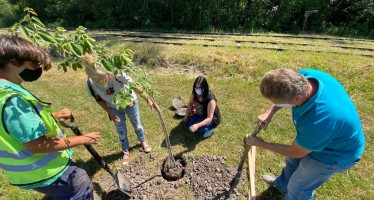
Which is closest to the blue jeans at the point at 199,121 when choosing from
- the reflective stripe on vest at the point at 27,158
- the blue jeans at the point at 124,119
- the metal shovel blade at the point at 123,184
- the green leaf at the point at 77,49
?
the blue jeans at the point at 124,119

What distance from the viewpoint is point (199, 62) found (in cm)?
812

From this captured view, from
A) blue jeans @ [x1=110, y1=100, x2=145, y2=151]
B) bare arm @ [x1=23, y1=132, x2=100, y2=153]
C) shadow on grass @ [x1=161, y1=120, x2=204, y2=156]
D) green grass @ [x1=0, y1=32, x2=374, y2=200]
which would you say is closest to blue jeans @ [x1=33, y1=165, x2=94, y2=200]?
bare arm @ [x1=23, y1=132, x2=100, y2=153]

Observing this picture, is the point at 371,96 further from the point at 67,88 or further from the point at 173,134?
the point at 67,88

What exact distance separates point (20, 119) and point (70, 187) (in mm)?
1023

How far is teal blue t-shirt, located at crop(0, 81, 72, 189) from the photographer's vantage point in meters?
1.93

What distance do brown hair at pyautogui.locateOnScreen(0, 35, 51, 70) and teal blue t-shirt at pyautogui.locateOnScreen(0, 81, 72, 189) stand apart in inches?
8.1

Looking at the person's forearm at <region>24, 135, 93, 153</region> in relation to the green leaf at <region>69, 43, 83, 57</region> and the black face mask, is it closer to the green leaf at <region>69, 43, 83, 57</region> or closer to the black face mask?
the black face mask

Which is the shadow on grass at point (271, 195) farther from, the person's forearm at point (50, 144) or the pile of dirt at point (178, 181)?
the person's forearm at point (50, 144)

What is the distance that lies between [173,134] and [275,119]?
2.28 m

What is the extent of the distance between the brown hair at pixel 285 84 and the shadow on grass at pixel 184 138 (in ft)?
9.37

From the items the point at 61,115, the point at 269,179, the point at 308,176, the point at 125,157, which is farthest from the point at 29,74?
the point at 269,179

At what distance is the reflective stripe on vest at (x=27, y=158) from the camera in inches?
81.2

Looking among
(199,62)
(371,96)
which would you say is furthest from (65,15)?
(371,96)

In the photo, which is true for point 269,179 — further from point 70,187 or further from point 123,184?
point 70,187
